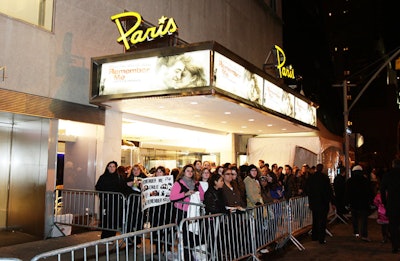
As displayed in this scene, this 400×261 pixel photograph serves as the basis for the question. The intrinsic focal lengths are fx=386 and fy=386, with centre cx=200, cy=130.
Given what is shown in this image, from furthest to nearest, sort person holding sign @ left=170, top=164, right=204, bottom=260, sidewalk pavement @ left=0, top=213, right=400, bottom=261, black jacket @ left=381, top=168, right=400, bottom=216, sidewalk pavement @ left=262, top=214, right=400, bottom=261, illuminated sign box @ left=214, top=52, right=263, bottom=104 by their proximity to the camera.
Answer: illuminated sign box @ left=214, top=52, right=263, bottom=104, black jacket @ left=381, top=168, right=400, bottom=216, sidewalk pavement @ left=262, top=214, right=400, bottom=261, sidewalk pavement @ left=0, top=213, right=400, bottom=261, person holding sign @ left=170, top=164, right=204, bottom=260

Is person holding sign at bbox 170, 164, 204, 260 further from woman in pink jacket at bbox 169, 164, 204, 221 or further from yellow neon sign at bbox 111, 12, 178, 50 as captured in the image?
yellow neon sign at bbox 111, 12, 178, 50

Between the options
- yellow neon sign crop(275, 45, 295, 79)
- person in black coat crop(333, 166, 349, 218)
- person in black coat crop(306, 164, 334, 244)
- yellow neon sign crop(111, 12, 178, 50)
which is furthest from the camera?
yellow neon sign crop(275, 45, 295, 79)

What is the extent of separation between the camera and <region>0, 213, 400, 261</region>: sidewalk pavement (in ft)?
28.7

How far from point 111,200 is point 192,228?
3.48 m

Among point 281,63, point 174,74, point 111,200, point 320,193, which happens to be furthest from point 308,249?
point 281,63

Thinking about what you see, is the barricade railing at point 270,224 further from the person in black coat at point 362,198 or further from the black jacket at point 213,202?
the person in black coat at point 362,198

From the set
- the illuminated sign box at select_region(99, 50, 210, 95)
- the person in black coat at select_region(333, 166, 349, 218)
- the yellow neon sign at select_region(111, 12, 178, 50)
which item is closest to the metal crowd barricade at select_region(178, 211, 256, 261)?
the illuminated sign box at select_region(99, 50, 210, 95)

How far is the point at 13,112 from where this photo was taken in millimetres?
9297

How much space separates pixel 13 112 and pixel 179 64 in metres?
4.18

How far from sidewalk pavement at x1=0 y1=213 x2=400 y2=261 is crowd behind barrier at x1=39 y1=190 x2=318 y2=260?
0.33 metres

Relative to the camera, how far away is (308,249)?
32.1ft

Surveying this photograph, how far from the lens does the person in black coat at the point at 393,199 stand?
30.3 ft

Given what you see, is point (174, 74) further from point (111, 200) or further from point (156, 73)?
point (111, 200)

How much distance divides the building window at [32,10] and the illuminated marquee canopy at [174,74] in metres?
1.63
